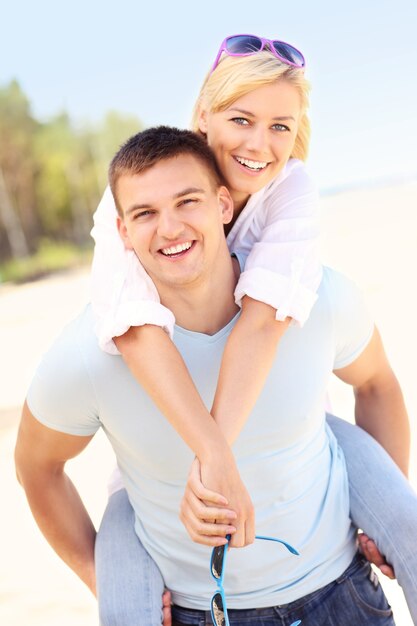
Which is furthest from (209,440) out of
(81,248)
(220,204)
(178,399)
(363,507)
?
(81,248)

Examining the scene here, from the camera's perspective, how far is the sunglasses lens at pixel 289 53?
2471 millimetres

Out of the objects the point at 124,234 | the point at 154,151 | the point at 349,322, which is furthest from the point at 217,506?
the point at 154,151

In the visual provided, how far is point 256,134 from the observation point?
2.40 m

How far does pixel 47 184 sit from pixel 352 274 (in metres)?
21.1

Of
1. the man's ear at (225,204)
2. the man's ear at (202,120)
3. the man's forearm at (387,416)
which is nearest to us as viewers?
the man's ear at (225,204)

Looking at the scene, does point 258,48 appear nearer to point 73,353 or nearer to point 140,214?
point 140,214

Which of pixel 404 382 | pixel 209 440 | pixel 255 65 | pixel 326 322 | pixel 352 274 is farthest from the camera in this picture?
pixel 352 274

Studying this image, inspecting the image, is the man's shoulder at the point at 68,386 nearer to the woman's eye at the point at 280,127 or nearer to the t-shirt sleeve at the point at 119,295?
the t-shirt sleeve at the point at 119,295

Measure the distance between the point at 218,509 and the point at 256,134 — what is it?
123 centimetres

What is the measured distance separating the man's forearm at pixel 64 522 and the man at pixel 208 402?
180mm

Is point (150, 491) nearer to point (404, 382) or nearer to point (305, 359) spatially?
point (305, 359)

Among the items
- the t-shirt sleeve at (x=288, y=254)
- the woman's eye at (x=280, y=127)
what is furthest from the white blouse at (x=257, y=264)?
the woman's eye at (x=280, y=127)

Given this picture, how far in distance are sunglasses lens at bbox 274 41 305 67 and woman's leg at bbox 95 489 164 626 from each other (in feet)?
5.11

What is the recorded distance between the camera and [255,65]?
2.39m
